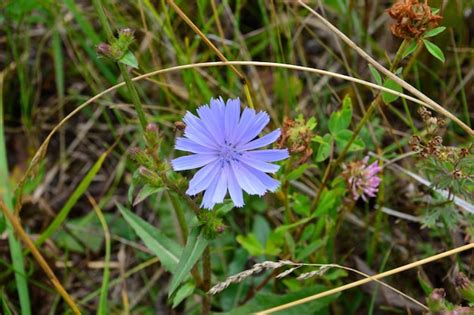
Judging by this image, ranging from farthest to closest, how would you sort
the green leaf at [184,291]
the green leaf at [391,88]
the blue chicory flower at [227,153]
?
1. the green leaf at [184,291]
2. the green leaf at [391,88]
3. the blue chicory flower at [227,153]

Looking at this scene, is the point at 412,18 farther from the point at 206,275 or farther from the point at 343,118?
the point at 206,275

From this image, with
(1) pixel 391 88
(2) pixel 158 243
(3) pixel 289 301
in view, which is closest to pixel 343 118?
(1) pixel 391 88

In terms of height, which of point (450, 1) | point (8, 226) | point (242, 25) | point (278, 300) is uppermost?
point (242, 25)

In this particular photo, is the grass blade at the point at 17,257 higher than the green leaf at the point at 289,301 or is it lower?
higher

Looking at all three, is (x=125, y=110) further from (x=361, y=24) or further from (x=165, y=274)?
(x=361, y=24)

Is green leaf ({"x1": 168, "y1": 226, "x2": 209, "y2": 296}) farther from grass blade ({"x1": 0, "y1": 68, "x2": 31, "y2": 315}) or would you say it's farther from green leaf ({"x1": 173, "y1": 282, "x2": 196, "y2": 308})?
grass blade ({"x1": 0, "y1": 68, "x2": 31, "y2": 315})

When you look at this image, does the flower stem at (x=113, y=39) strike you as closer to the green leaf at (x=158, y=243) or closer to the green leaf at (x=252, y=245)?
the green leaf at (x=158, y=243)

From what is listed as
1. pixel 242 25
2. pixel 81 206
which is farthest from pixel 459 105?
pixel 81 206

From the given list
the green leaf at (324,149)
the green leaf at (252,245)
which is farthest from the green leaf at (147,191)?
the green leaf at (252,245)
